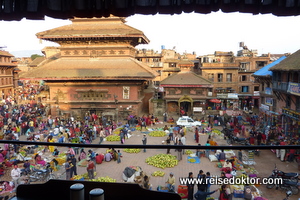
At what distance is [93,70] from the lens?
24609 millimetres

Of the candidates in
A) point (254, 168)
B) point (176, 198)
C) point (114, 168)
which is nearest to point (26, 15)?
point (176, 198)

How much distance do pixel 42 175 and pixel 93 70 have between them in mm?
16094

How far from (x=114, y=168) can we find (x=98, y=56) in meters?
17.4

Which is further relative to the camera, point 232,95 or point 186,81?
point 232,95

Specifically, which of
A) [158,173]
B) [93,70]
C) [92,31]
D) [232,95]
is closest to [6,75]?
[92,31]

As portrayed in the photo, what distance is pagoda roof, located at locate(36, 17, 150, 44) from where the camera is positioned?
24.4 metres

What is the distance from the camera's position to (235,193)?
8.02 metres

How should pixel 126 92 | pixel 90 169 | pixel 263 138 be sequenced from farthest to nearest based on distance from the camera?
pixel 126 92 < pixel 263 138 < pixel 90 169

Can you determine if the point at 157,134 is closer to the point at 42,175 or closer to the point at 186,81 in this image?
the point at 42,175

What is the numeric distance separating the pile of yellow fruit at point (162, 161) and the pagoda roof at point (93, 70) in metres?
11.5

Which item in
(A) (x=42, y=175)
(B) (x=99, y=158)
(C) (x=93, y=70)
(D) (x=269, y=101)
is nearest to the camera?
(A) (x=42, y=175)

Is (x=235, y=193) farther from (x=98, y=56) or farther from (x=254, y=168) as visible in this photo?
(x=98, y=56)

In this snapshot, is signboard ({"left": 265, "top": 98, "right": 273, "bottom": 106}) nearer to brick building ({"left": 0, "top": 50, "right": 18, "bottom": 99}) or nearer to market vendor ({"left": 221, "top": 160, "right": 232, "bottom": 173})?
market vendor ({"left": 221, "top": 160, "right": 232, "bottom": 173})

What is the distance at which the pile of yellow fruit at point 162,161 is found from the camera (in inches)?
460
